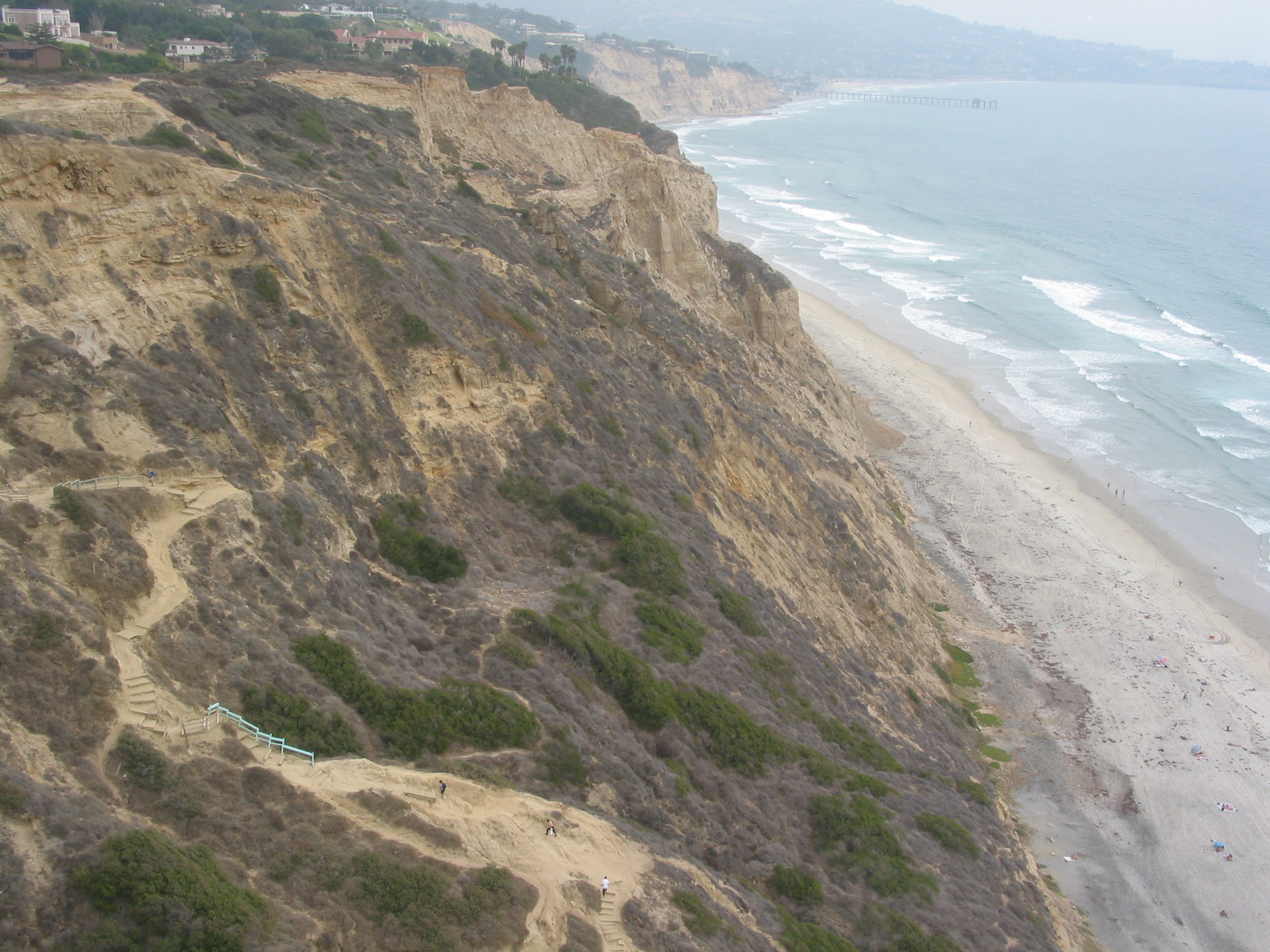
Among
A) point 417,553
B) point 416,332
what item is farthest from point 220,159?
point 417,553

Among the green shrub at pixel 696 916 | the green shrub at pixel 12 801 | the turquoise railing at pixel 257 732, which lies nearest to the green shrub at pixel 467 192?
the turquoise railing at pixel 257 732

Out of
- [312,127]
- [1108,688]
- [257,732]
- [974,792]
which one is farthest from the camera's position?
[1108,688]

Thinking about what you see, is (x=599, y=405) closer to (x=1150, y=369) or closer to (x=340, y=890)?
(x=340, y=890)

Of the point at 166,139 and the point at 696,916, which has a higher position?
the point at 166,139

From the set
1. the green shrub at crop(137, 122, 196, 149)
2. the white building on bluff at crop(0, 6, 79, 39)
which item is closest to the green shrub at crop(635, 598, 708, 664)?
the green shrub at crop(137, 122, 196, 149)

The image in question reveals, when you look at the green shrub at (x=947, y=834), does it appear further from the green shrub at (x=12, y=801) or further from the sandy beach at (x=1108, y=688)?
the green shrub at (x=12, y=801)

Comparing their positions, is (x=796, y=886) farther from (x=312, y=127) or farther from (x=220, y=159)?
(x=312, y=127)
